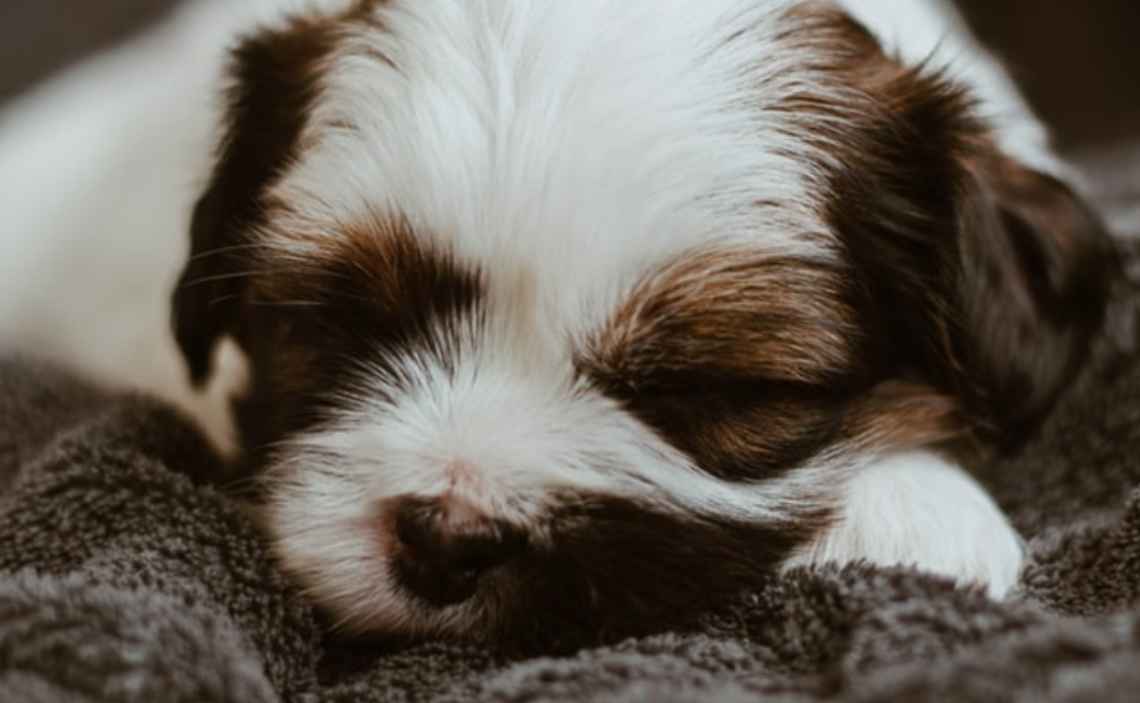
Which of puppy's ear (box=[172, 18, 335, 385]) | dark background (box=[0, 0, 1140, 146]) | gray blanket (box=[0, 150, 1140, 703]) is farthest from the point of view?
dark background (box=[0, 0, 1140, 146])

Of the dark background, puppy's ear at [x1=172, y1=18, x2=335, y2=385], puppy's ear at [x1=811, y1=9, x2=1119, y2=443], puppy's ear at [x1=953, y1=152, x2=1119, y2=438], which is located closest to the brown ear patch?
puppy's ear at [x1=172, y1=18, x2=335, y2=385]

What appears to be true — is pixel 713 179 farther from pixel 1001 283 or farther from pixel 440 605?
pixel 440 605

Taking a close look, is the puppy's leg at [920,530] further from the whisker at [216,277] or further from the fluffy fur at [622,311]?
the whisker at [216,277]

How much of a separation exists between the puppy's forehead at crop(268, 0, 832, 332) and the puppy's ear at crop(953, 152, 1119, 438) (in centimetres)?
21

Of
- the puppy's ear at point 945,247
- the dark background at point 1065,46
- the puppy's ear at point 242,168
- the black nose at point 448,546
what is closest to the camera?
the black nose at point 448,546

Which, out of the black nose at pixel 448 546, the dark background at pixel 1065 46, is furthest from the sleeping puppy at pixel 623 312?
the dark background at pixel 1065 46

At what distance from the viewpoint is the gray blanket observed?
41.4 inches

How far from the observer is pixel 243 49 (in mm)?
1854

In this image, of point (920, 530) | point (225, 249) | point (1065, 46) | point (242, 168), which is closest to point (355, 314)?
point (225, 249)

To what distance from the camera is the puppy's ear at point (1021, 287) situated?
159 centimetres

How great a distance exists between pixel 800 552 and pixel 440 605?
Result: 390mm

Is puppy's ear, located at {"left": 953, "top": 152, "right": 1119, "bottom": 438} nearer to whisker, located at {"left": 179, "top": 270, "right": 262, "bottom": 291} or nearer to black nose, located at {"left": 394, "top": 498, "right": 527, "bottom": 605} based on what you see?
black nose, located at {"left": 394, "top": 498, "right": 527, "bottom": 605}

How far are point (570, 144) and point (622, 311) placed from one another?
17 cm

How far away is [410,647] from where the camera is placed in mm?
1392
